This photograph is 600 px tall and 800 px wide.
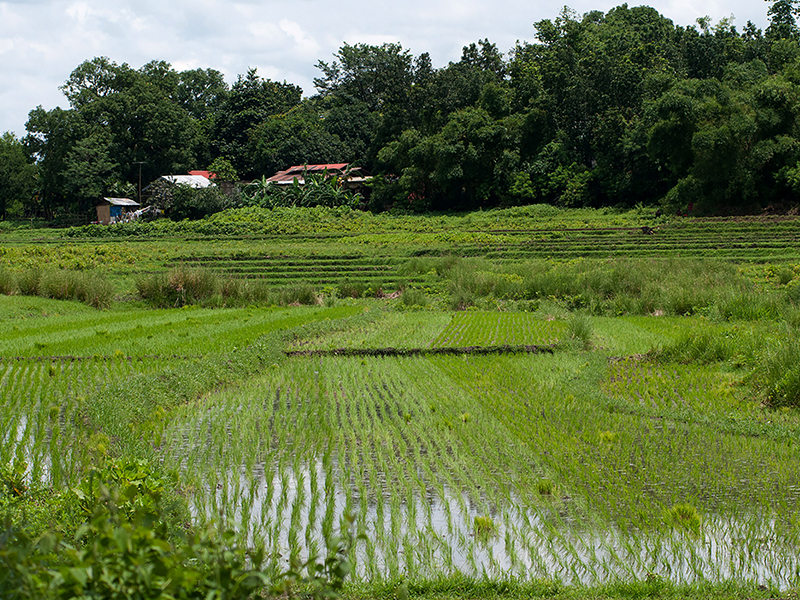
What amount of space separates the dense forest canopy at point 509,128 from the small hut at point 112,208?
3.76ft

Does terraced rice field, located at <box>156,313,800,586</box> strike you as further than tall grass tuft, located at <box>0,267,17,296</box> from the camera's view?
No

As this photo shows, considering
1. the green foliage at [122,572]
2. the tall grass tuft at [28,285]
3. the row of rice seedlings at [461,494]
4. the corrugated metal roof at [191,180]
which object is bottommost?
the tall grass tuft at [28,285]

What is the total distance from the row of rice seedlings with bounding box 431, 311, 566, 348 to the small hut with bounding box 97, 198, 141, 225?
48496mm

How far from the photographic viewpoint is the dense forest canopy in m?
41.3

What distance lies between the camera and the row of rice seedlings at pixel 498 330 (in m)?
14.6

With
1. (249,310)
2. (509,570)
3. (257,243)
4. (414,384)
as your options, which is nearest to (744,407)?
(414,384)

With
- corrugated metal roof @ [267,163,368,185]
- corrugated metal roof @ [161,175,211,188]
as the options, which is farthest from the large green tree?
corrugated metal roof @ [267,163,368,185]

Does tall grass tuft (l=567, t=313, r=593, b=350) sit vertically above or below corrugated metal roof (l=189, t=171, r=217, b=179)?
below

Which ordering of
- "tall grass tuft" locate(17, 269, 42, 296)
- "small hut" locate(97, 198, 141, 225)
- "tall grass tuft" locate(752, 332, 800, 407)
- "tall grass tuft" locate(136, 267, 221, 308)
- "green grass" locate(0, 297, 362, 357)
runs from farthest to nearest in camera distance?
1. "small hut" locate(97, 198, 141, 225)
2. "tall grass tuft" locate(136, 267, 221, 308)
3. "tall grass tuft" locate(17, 269, 42, 296)
4. "green grass" locate(0, 297, 362, 357)
5. "tall grass tuft" locate(752, 332, 800, 407)

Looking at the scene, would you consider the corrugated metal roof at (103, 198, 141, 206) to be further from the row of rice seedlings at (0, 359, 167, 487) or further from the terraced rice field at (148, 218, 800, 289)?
the row of rice seedlings at (0, 359, 167, 487)

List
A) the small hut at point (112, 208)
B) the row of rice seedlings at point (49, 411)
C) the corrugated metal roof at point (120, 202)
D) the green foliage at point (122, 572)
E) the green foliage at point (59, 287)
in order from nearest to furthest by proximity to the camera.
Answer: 1. the green foliage at point (122, 572)
2. the row of rice seedlings at point (49, 411)
3. the green foliage at point (59, 287)
4. the corrugated metal roof at point (120, 202)
5. the small hut at point (112, 208)

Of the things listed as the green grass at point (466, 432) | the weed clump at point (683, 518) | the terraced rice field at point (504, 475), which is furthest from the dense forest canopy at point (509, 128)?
the weed clump at point (683, 518)

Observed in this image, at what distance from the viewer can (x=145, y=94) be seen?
66500 millimetres

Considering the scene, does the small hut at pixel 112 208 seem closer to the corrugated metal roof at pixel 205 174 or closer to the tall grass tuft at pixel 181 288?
the corrugated metal roof at pixel 205 174
